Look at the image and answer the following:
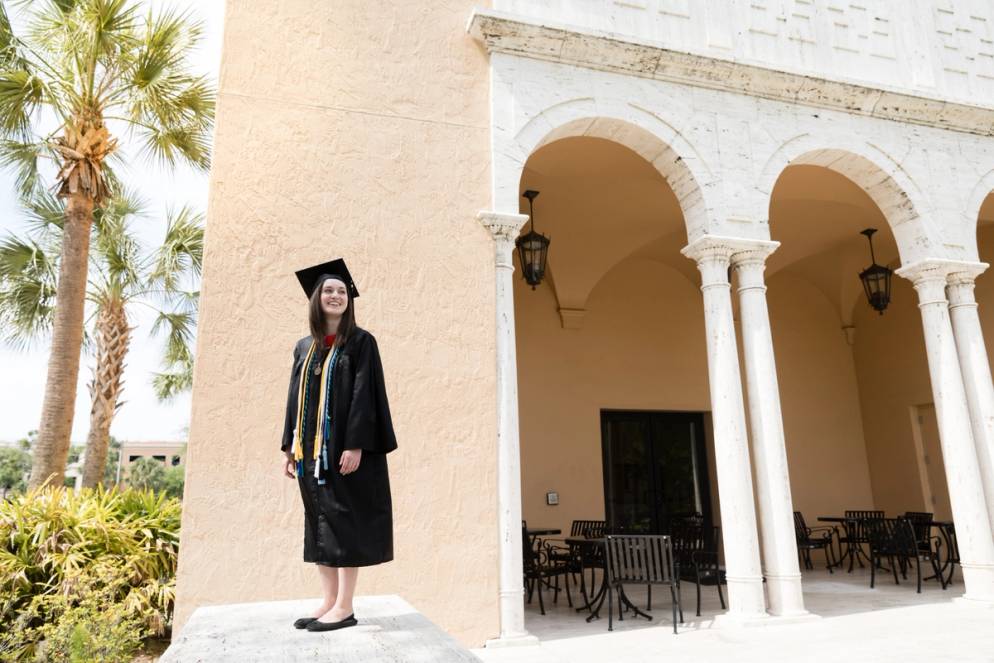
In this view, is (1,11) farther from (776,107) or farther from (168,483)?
(168,483)

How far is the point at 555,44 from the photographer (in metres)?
6.89

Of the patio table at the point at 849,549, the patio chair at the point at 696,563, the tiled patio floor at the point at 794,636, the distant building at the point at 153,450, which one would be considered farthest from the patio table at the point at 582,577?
the distant building at the point at 153,450

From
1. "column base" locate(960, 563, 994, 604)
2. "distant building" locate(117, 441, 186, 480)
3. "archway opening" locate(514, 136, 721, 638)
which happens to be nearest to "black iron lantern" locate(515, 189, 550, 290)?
"archway opening" locate(514, 136, 721, 638)

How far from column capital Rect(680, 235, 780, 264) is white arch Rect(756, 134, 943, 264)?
116 cm

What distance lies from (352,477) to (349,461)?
12cm

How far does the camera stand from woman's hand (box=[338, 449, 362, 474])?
3.24m

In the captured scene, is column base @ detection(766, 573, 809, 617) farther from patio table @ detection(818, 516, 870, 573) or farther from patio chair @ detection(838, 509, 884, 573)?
patio table @ detection(818, 516, 870, 573)

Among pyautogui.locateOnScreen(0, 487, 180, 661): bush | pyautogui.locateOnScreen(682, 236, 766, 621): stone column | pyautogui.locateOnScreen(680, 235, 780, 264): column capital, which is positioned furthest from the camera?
pyautogui.locateOnScreen(680, 235, 780, 264): column capital

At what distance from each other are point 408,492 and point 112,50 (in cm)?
696

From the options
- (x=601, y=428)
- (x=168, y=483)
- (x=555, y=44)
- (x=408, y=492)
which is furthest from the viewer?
(x=168, y=483)

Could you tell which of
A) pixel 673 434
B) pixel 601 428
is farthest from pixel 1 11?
pixel 673 434

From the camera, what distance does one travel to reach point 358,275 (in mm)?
6078

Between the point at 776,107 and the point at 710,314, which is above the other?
the point at 776,107

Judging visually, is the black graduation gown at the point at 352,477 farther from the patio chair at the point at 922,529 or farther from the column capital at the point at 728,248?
the patio chair at the point at 922,529
